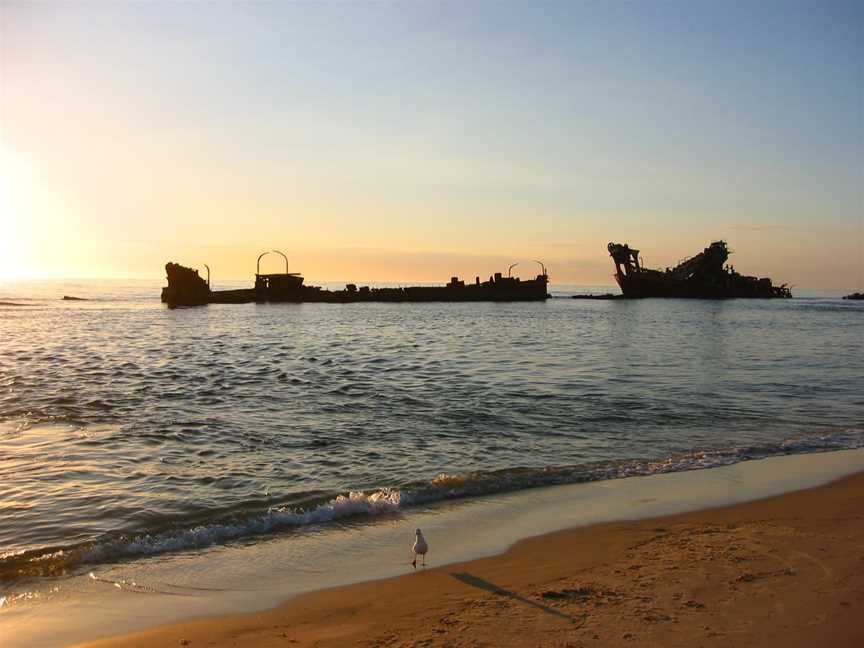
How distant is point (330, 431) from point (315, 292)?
248 feet

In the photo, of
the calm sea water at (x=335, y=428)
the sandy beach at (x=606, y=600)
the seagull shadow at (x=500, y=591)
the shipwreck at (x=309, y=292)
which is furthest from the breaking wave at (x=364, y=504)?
the shipwreck at (x=309, y=292)

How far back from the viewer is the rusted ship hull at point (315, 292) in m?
86.7

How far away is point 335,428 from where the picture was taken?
14.2 meters

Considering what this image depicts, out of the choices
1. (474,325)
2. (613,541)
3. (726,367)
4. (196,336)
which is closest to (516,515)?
(613,541)

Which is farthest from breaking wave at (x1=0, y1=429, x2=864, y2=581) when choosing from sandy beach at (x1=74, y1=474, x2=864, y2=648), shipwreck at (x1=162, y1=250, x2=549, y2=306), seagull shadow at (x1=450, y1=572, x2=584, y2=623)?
shipwreck at (x1=162, y1=250, x2=549, y2=306)

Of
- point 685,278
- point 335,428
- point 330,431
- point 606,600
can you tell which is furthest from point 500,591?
point 685,278

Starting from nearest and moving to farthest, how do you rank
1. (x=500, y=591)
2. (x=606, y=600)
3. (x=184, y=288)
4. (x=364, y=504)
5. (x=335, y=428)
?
(x=606, y=600), (x=500, y=591), (x=364, y=504), (x=335, y=428), (x=184, y=288)

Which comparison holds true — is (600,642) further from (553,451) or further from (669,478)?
(553,451)

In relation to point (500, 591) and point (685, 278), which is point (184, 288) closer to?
point (685, 278)

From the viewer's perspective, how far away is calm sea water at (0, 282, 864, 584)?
28.8 feet

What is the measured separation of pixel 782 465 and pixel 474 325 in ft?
132

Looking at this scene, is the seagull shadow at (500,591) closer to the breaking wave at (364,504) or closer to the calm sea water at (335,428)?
the breaking wave at (364,504)

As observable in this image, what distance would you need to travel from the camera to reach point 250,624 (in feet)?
18.1

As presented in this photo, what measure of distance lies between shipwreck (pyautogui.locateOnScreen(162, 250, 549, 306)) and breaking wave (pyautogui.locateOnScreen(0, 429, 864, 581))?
253ft
